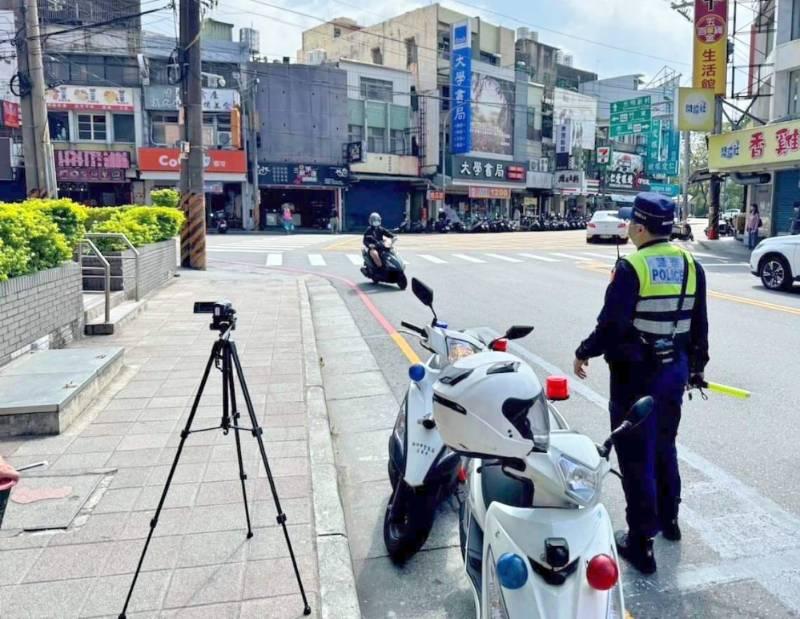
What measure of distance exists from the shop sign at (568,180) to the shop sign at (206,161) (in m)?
26.3

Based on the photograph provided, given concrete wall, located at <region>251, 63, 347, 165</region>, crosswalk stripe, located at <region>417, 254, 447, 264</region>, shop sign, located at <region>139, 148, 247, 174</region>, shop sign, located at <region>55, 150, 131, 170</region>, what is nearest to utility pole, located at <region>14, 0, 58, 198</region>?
crosswalk stripe, located at <region>417, 254, 447, 264</region>

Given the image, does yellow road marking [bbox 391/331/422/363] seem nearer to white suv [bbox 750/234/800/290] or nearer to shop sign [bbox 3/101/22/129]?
Answer: white suv [bbox 750/234/800/290]

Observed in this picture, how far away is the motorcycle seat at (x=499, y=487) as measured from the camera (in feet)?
8.57

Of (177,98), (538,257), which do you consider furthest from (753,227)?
(177,98)

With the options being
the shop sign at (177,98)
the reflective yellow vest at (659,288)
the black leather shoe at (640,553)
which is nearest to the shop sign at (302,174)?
the shop sign at (177,98)

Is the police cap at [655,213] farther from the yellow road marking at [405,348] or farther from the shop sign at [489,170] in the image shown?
the shop sign at [489,170]

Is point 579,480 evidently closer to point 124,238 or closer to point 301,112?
point 124,238

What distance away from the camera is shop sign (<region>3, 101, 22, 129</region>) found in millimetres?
34281

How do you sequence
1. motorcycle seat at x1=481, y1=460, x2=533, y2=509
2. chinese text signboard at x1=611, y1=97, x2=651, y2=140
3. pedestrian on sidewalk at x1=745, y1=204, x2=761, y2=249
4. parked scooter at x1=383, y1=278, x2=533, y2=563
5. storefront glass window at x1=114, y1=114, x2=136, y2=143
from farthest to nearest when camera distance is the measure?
chinese text signboard at x1=611, y1=97, x2=651, y2=140, storefront glass window at x1=114, y1=114, x2=136, y2=143, pedestrian on sidewalk at x1=745, y1=204, x2=761, y2=249, parked scooter at x1=383, y1=278, x2=533, y2=563, motorcycle seat at x1=481, y1=460, x2=533, y2=509

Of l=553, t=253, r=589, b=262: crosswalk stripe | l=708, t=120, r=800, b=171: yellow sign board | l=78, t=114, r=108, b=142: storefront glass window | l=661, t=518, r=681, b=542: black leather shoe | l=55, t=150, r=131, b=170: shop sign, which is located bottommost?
l=661, t=518, r=681, b=542: black leather shoe

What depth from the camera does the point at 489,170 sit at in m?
47.7

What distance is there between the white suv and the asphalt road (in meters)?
0.37

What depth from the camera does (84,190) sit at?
3700 centimetres

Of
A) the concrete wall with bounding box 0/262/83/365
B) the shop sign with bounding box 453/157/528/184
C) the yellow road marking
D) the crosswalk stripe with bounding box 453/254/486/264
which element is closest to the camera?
the concrete wall with bounding box 0/262/83/365
